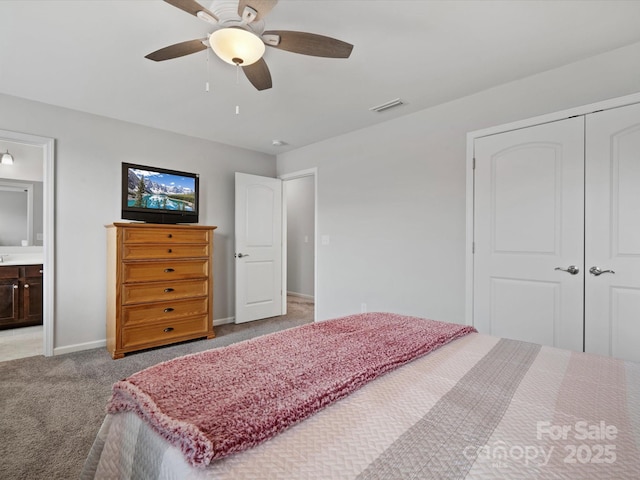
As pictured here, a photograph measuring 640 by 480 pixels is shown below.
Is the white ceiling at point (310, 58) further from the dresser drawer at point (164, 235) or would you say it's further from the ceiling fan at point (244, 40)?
the dresser drawer at point (164, 235)

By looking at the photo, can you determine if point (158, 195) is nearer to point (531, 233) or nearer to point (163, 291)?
point (163, 291)

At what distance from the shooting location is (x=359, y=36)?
202cm

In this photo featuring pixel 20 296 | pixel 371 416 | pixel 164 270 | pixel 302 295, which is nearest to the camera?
pixel 371 416

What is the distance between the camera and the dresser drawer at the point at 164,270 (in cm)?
307

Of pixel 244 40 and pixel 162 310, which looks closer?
pixel 244 40

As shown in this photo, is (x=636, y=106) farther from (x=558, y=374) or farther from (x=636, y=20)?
(x=558, y=374)

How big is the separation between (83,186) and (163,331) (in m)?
1.70

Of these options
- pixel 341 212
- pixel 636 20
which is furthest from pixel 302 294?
pixel 636 20

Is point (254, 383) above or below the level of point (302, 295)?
above

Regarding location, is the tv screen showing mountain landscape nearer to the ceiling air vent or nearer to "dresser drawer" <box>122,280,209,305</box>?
"dresser drawer" <box>122,280,209,305</box>

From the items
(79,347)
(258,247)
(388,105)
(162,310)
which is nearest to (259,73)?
(388,105)

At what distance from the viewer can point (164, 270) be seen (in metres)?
3.29

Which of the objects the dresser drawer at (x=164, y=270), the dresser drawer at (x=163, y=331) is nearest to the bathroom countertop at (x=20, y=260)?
the dresser drawer at (x=164, y=270)

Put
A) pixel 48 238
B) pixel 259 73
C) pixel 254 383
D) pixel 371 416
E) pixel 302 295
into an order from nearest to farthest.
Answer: pixel 371 416 → pixel 254 383 → pixel 259 73 → pixel 48 238 → pixel 302 295
